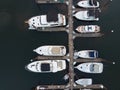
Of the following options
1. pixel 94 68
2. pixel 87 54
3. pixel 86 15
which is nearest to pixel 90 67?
pixel 94 68

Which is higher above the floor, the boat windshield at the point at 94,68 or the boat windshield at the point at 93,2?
the boat windshield at the point at 93,2

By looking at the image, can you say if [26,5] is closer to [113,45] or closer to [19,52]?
[19,52]

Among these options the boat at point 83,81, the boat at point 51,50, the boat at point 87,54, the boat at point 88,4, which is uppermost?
the boat at point 88,4

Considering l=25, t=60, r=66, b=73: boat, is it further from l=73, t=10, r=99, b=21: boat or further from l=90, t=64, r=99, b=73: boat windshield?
l=73, t=10, r=99, b=21: boat

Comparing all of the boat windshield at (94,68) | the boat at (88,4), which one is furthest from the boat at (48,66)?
the boat at (88,4)

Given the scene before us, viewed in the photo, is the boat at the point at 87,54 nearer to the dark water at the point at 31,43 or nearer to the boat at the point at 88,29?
the dark water at the point at 31,43

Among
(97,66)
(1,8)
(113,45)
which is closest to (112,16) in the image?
(113,45)
